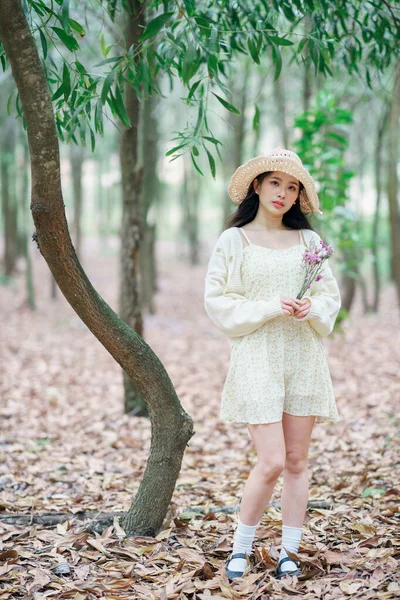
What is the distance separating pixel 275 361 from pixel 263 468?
1.59ft

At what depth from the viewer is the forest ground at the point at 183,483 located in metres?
2.64

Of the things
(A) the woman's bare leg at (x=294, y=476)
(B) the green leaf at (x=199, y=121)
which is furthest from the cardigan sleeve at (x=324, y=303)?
(B) the green leaf at (x=199, y=121)

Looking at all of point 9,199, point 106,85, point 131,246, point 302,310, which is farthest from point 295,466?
point 9,199

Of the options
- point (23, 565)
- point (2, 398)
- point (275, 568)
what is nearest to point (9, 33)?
point (23, 565)

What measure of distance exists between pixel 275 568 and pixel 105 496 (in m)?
1.46

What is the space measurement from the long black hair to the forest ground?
1631 millimetres

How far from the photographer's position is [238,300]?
2742 millimetres

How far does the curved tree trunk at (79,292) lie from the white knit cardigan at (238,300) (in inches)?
19.0

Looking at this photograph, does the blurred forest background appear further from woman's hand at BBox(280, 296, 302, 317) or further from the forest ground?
woman's hand at BBox(280, 296, 302, 317)

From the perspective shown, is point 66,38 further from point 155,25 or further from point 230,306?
point 230,306

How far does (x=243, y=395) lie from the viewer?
8.81 ft

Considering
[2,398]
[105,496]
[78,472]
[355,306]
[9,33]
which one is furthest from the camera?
[355,306]

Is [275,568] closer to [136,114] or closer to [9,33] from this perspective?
[9,33]

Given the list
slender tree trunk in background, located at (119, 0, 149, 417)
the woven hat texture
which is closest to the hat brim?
the woven hat texture
